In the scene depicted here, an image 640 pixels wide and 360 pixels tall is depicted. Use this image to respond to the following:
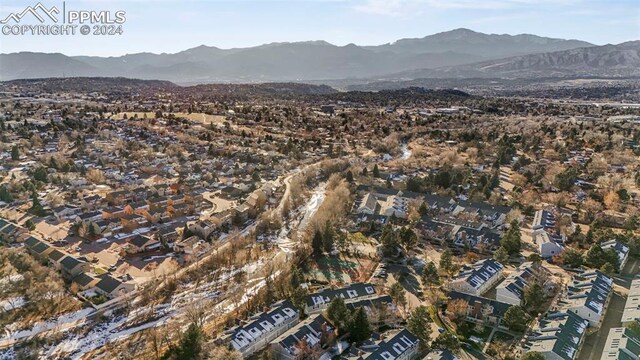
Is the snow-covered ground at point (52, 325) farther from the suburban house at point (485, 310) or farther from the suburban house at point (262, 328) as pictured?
the suburban house at point (485, 310)

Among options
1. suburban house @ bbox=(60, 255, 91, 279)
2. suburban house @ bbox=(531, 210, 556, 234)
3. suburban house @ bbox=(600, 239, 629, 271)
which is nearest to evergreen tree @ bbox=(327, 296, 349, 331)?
suburban house @ bbox=(60, 255, 91, 279)

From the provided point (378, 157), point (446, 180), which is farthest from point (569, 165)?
point (378, 157)

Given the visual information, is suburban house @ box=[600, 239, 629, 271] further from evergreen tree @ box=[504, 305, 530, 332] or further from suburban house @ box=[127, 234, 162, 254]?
suburban house @ box=[127, 234, 162, 254]

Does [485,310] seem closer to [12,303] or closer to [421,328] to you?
[421,328]

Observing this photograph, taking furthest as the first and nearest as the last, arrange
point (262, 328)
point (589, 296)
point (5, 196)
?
point (5, 196)
point (589, 296)
point (262, 328)

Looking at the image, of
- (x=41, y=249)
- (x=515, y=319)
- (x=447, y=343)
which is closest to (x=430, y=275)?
(x=515, y=319)

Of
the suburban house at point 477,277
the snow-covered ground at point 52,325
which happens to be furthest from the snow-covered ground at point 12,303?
the suburban house at point 477,277
